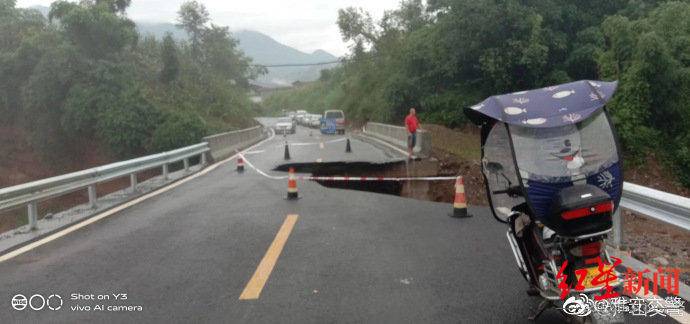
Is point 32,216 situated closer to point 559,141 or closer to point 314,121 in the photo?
point 559,141

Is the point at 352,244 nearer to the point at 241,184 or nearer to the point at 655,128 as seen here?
the point at 241,184

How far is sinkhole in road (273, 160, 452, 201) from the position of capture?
631 inches

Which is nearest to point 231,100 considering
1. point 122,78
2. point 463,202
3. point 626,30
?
point 122,78

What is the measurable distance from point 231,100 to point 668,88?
120ft

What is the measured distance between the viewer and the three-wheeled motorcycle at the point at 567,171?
12.5ft

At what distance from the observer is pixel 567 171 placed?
13.1 ft

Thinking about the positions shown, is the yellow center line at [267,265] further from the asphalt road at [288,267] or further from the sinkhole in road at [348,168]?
the sinkhole in road at [348,168]

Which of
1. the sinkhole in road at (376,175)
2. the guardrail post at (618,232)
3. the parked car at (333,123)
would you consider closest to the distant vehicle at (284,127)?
the parked car at (333,123)

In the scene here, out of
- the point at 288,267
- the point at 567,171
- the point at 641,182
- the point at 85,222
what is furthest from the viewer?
the point at 641,182

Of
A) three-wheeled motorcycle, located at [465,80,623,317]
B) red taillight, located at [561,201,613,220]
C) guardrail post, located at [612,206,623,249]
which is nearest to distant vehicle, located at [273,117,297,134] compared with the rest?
guardrail post, located at [612,206,623,249]

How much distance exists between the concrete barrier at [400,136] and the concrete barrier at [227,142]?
23.6 feet

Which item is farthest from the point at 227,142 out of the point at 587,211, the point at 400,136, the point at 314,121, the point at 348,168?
the point at 314,121

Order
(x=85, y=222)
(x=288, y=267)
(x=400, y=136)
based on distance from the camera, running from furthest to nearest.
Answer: (x=400, y=136) → (x=85, y=222) → (x=288, y=267)

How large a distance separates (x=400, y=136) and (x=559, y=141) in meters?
22.8
